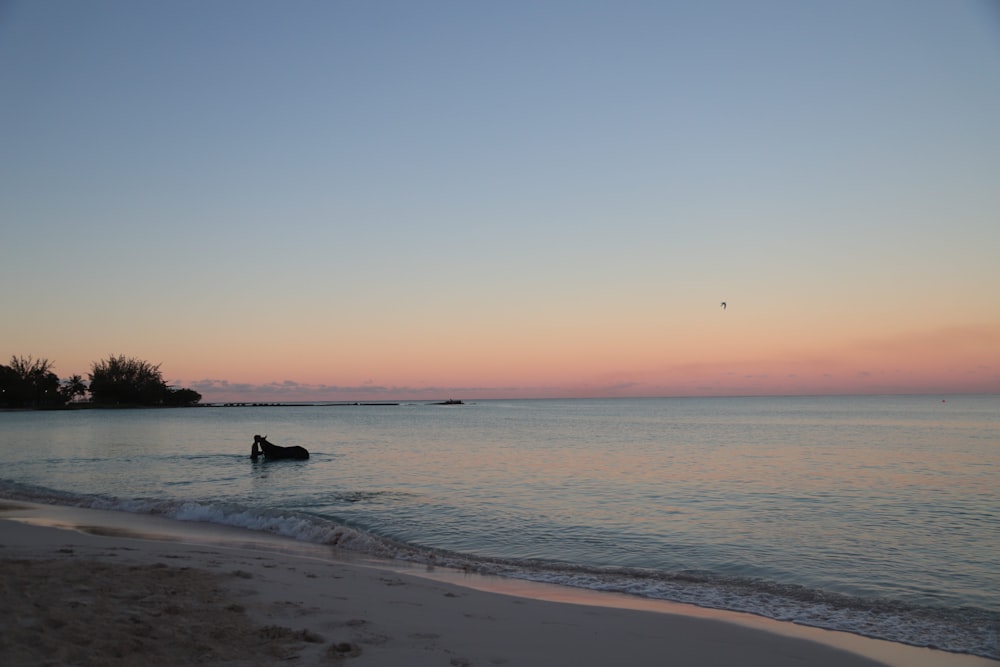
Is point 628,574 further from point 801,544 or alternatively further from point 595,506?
point 595,506

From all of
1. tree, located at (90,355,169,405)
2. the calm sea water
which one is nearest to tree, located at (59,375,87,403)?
tree, located at (90,355,169,405)

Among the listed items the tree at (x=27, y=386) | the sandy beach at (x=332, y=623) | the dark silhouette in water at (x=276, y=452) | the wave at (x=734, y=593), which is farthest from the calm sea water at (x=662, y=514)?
the tree at (x=27, y=386)

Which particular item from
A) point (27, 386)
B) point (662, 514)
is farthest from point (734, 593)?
point (27, 386)

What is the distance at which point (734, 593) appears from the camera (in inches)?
406

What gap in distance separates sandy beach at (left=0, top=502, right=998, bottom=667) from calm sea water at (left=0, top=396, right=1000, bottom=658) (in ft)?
4.89

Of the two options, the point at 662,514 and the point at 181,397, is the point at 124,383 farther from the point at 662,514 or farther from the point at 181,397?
the point at 662,514

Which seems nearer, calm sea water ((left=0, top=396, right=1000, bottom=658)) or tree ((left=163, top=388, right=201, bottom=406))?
calm sea water ((left=0, top=396, right=1000, bottom=658))

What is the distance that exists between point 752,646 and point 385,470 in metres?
23.0

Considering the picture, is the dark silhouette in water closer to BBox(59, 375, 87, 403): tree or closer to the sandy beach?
the sandy beach

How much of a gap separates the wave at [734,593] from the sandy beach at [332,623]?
0.56 metres

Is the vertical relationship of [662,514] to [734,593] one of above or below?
below

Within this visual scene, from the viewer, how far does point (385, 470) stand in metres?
28.6

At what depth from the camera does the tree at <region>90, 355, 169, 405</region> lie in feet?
494

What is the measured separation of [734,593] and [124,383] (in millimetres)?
173448
